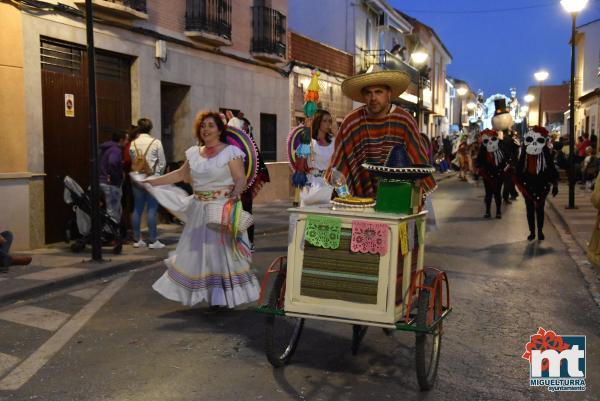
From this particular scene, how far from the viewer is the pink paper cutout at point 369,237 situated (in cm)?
418

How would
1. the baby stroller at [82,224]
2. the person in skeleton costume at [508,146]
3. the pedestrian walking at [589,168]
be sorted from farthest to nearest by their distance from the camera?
the pedestrian walking at [589,168] → the person in skeleton costume at [508,146] → the baby stroller at [82,224]

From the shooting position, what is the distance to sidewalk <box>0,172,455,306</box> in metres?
7.42

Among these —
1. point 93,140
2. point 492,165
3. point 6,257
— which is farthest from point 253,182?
point 492,165

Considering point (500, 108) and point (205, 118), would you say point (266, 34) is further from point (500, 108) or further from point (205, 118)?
point (205, 118)

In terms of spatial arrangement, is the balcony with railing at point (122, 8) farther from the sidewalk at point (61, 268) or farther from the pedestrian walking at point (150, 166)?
the sidewalk at point (61, 268)

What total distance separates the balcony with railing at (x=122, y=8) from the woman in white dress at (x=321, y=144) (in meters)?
5.06

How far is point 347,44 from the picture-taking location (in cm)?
2634

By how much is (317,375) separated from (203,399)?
851 mm

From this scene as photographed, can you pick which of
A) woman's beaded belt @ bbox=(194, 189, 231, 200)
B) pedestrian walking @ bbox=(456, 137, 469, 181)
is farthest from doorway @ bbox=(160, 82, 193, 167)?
pedestrian walking @ bbox=(456, 137, 469, 181)

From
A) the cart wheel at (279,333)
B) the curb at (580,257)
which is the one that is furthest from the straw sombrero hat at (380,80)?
the curb at (580,257)

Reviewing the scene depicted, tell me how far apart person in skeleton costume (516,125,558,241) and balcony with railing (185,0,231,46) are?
7.25m

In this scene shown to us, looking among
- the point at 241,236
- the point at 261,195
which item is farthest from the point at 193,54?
the point at 241,236

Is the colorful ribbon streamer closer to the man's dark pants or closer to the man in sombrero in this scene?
the man in sombrero

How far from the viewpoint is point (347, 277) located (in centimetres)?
431
